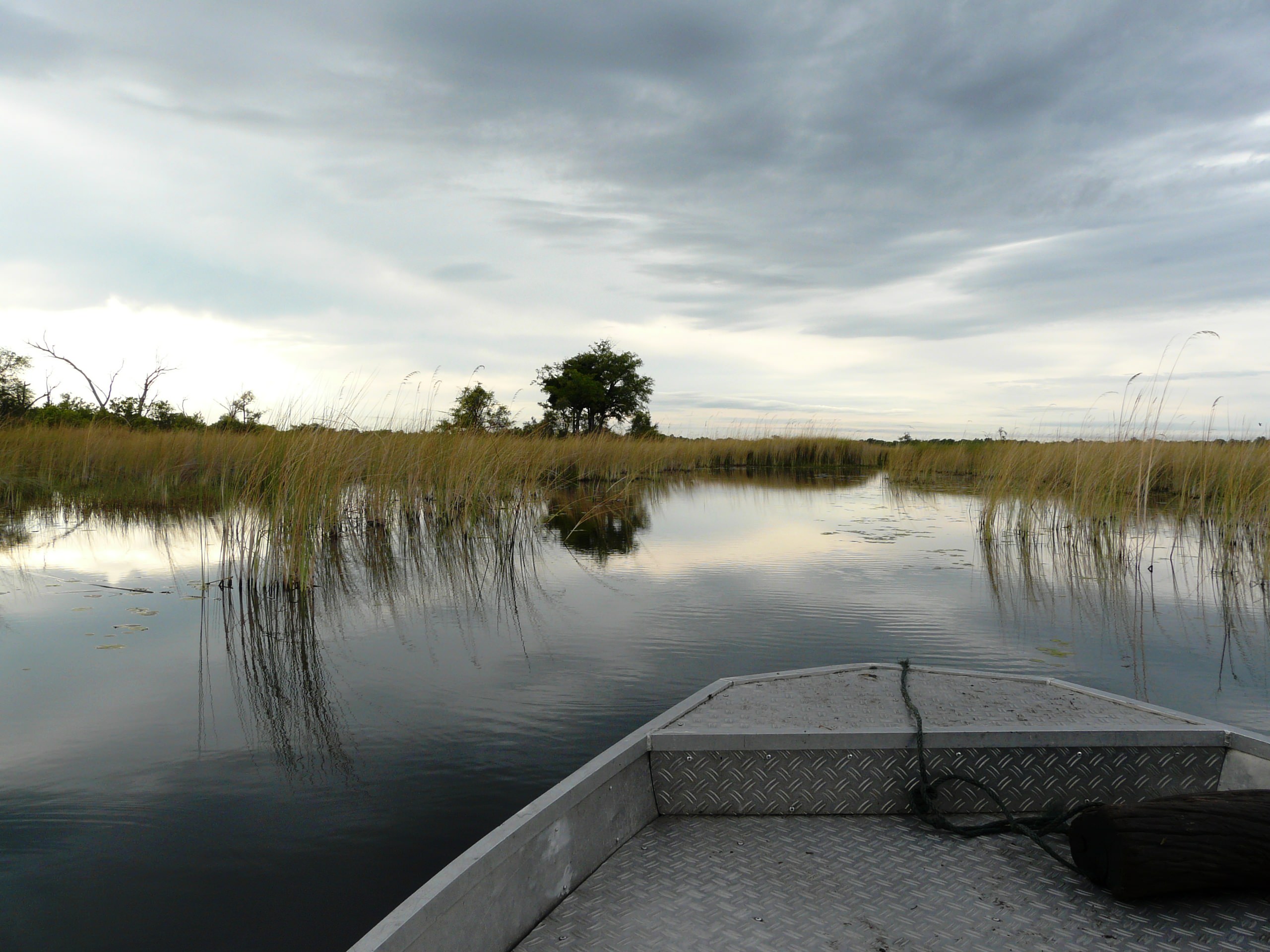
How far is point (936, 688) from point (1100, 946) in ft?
3.96

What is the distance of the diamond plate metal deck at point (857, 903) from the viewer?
1.49 metres

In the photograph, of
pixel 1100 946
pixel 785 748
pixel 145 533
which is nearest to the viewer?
pixel 1100 946

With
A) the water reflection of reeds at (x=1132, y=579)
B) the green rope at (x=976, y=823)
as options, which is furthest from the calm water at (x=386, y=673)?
the green rope at (x=976, y=823)

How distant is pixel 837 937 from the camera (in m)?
1.50

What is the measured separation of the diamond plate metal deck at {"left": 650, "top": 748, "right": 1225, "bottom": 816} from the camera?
199 cm

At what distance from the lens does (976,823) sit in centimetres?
195

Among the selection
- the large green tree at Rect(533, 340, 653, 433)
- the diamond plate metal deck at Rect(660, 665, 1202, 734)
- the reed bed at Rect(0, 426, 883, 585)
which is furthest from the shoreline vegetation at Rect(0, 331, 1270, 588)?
the large green tree at Rect(533, 340, 653, 433)

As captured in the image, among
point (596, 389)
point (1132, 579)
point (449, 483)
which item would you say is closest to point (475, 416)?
point (449, 483)

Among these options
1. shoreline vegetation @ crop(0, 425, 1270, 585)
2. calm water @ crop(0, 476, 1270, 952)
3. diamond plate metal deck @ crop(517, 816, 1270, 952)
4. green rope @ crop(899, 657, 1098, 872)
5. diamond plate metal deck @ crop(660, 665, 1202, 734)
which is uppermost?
shoreline vegetation @ crop(0, 425, 1270, 585)

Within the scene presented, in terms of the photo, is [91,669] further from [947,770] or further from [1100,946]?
[1100,946]

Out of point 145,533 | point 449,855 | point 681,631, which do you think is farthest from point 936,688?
point 145,533

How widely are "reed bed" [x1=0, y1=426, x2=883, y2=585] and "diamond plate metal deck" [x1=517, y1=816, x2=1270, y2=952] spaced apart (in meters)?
4.29

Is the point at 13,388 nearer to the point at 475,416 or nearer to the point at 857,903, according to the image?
the point at 475,416

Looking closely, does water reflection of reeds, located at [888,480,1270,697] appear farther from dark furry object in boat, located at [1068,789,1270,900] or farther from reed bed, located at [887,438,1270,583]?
dark furry object in boat, located at [1068,789,1270,900]
